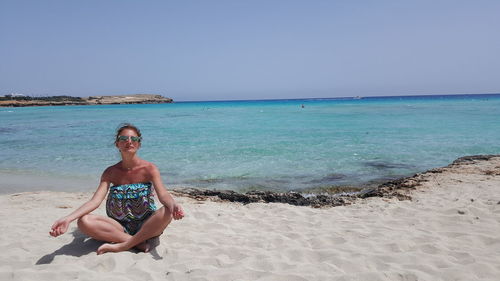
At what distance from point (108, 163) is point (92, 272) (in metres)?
9.22

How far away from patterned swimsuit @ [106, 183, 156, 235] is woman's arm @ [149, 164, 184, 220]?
0.57ft

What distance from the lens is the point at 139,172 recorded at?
420 centimetres

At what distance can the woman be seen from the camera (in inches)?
155

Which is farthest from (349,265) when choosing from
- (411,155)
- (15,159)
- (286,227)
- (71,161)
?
(15,159)

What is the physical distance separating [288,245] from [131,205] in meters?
1.96

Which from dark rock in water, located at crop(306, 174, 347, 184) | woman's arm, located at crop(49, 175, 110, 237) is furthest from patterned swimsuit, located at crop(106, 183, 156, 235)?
dark rock in water, located at crop(306, 174, 347, 184)

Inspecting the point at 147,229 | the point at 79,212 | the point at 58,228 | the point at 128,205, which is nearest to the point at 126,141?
the point at 128,205

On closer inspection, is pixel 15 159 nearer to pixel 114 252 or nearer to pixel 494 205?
pixel 114 252

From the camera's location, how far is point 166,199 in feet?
12.8

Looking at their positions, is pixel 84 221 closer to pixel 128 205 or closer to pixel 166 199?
pixel 128 205

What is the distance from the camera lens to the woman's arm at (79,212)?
345cm

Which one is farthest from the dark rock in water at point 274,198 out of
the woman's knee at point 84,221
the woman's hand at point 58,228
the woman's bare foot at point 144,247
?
the woman's hand at point 58,228

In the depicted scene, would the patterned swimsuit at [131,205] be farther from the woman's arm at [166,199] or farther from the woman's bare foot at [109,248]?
the woman's bare foot at [109,248]

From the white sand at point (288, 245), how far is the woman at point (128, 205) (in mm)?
214
